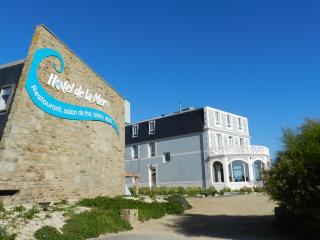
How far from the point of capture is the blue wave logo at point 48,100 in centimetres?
1330

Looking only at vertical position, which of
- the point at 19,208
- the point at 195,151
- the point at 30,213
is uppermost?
the point at 195,151

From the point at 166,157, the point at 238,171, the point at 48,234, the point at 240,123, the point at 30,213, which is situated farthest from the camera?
the point at 240,123

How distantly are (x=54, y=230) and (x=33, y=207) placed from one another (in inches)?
84.6

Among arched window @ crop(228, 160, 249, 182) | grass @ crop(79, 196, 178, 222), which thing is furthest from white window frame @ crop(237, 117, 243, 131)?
grass @ crop(79, 196, 178, 222)

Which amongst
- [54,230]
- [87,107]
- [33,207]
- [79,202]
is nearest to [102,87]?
[87,107]

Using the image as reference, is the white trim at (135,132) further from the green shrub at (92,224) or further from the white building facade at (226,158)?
the green shrub at (92,224)

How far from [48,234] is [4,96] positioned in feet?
25.4

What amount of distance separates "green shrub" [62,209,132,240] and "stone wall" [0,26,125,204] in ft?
8.08

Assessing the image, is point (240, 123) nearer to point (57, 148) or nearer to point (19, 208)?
point (57, 148)

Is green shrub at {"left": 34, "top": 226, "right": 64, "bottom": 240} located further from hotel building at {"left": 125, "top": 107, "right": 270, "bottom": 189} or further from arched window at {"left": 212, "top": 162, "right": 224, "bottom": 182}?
arched window at {"left": 212, "top": 162, "right": 224, "bottom": 182}

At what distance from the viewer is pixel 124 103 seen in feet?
70.7

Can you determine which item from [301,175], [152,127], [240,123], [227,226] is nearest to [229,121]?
[240,123]

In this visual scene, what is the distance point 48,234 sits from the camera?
9641mm

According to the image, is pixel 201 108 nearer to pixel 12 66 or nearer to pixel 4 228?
pixel 12 66
